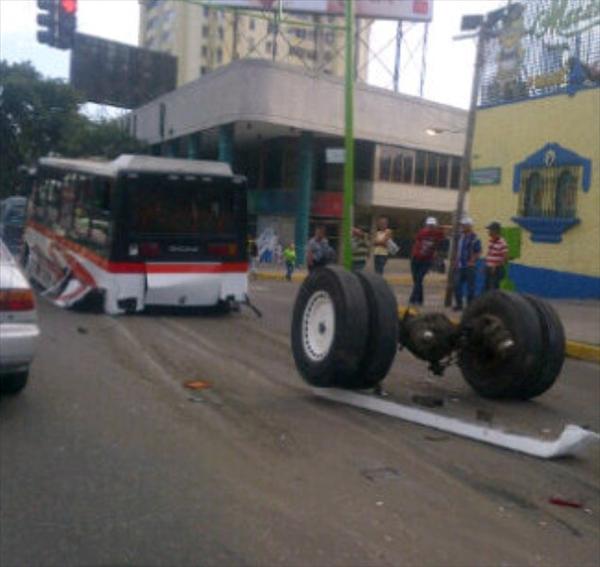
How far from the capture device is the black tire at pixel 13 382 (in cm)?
726

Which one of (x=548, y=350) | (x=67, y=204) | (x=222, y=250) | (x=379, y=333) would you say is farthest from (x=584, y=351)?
(x=67, y=204)

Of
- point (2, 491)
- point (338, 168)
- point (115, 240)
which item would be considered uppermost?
point (338, 168)

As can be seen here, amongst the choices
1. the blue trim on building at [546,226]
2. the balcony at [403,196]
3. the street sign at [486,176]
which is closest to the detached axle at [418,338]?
the blue trim on building at [546,226]

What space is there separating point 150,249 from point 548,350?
7166 mm

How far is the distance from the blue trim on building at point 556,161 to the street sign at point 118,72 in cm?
2732

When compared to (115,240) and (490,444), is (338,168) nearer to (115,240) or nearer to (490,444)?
(115,240)

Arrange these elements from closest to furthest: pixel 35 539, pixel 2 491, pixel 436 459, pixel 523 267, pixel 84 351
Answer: pixel 35 539 → pixel 2 491 → pixel 436 459 → pixel 84 351 → pixel 523 267

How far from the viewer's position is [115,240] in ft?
42.1

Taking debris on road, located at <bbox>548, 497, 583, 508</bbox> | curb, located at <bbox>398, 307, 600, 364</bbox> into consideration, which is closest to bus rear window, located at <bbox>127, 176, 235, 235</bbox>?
curb, located at <bbox>398, 307, 600, 364</bbox>

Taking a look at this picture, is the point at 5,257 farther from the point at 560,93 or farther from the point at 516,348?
the point at 560,93

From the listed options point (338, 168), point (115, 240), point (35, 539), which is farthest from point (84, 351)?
point (338, 168)

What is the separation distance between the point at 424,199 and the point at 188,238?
1135 inches

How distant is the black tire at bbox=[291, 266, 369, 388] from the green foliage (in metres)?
32.1

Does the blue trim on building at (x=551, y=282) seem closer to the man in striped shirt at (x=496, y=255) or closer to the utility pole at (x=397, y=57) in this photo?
the man in striped shirt at (x=496, y=255)
